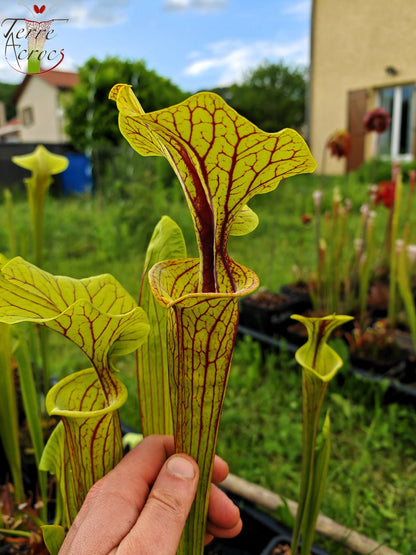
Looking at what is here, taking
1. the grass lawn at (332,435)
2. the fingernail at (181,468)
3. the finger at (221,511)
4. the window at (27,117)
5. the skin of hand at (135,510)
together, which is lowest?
the grass lawn at (332,435)

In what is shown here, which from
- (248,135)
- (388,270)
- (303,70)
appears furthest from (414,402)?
(303,70)

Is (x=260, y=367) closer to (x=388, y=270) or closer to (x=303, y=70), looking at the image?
(x=388, y=270)

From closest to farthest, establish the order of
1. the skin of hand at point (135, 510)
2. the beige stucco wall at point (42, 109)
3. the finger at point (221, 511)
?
the skin of hand at point (135, 510) < the finger at point (221, 511) < the beige stucco wall at point (42, 109)

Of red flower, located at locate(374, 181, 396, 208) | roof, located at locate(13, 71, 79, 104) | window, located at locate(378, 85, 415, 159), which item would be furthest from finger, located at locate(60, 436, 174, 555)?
roof, located at locate(13, 71, 79, 104)

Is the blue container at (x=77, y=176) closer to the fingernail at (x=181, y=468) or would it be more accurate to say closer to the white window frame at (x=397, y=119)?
the white window frame at (x=397, y=119)

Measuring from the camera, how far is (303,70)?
22.9 meters

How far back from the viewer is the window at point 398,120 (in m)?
6.32

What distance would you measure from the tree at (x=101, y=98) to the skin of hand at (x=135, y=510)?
989 centimetres

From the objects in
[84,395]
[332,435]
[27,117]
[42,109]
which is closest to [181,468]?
[84,395]

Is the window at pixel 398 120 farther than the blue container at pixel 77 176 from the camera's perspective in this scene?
No

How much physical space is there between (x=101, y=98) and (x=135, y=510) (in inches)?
432

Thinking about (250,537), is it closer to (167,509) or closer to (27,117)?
(167,509)

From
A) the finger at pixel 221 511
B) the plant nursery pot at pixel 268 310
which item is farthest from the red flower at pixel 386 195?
the finger at pixel 221 511

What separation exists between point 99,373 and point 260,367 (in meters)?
1.58
